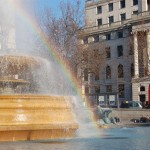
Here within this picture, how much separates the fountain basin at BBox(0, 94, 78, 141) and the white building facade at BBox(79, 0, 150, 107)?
57.9m

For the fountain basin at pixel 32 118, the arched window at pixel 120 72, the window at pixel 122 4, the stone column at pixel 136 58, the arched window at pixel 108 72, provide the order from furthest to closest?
the arched window at pixel 108 72
the window at pixel 122 4
the arched window at pixel 120 72
the stone column at pixel 136 58
the fountain basin at pixel 32 118

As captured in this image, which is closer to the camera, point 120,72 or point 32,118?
point 32,118

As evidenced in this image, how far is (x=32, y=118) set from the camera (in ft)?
44.3

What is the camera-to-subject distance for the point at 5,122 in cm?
→ 1308

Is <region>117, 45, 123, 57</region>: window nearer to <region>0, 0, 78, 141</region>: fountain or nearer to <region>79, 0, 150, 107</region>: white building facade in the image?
→ <region>79, 0, 150, 107</region>: white building facade

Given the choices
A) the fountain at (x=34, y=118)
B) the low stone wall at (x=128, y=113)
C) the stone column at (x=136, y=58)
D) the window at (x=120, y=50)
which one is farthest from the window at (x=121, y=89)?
the fountain at (x=34, y=118)

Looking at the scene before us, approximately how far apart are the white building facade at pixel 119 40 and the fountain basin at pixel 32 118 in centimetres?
5791

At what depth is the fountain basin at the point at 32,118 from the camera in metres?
13.1

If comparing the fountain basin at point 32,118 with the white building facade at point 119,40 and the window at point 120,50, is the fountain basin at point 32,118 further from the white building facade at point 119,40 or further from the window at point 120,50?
the window at point 120,50

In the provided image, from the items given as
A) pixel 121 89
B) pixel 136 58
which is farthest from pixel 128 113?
pixel 121 89

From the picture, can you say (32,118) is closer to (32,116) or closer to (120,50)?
(32,116)

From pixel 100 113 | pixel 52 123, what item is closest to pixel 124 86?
pixel 100 113

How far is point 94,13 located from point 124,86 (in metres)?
16.5

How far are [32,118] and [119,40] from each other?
67343 mm
